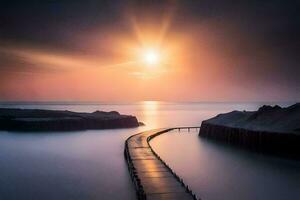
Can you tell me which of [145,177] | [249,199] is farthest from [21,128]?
[249,199]

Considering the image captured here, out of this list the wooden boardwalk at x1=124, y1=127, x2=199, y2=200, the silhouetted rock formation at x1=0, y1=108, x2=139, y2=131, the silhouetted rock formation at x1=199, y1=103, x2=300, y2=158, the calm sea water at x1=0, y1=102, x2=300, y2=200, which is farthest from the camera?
the silhouetted rock formation at x1=0, y1=108, x2=139, y2=131

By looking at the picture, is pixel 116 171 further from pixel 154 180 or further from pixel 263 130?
pixel 263 130

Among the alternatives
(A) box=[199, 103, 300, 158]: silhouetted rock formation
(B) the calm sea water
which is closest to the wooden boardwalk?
(B) the calm sea water

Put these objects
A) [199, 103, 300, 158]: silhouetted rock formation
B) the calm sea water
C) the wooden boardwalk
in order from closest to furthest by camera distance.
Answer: the wooden boardwalk
the calm sea water
[199, 103, 300, 158]: silhouetted rock formation

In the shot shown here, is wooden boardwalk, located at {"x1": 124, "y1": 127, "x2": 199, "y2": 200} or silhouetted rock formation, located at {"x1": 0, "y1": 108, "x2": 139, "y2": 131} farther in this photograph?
silhouetted rock formation, located at {"x1": 0, "y1": 108, "x2": 139, "y2": 131}

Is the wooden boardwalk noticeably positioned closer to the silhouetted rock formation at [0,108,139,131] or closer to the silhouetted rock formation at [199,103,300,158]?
the silhouetted rock formation at [199,103,300,158]

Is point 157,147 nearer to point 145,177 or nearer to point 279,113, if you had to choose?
point 279,113

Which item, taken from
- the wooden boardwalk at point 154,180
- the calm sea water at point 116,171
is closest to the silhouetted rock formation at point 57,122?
the calm sea water at point 116,171

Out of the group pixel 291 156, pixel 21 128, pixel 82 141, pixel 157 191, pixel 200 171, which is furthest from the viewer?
pixel 21 128
